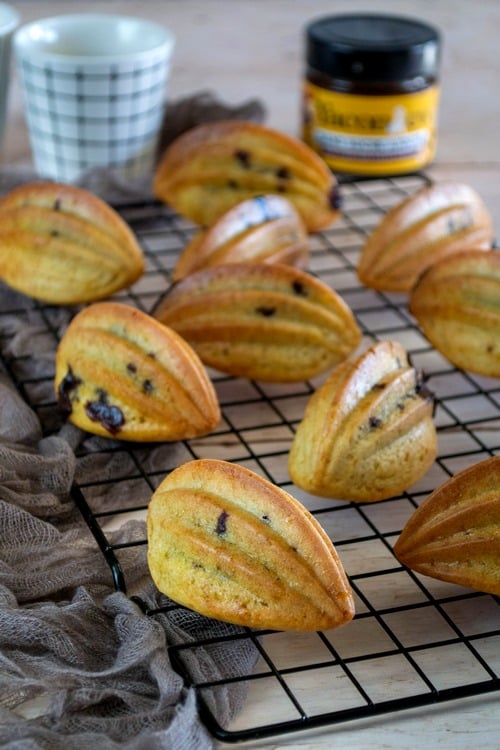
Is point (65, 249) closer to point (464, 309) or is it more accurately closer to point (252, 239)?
point (252, 239)

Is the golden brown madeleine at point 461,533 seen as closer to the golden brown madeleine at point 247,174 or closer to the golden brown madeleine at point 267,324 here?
the golden brown madeleine at point 267,324

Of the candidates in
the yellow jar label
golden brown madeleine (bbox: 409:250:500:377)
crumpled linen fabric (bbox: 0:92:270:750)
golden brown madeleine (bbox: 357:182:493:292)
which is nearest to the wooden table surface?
the yellow jar label

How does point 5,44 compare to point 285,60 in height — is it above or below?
above

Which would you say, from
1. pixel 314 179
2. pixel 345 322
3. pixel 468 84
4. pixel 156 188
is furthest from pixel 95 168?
pixel 468 84

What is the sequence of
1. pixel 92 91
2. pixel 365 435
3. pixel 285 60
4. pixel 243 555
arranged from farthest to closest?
pixel 285 60
pixel 92 91
pixel 365 435
pixel 243 555

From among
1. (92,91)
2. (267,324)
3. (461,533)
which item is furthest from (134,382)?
(92,91)
